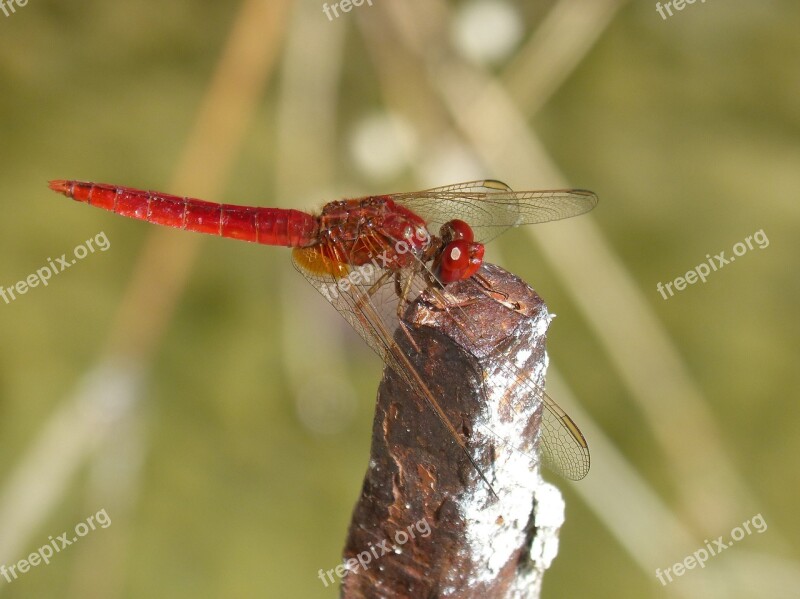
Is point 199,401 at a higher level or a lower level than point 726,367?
higher

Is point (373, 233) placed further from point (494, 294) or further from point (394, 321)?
point (494, 294)

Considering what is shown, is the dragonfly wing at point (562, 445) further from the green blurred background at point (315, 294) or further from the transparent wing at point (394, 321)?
the green blurred background at point (315, 294)

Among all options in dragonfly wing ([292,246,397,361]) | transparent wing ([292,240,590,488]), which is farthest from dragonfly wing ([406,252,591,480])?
dragonfly wing ([292,246,397,361])

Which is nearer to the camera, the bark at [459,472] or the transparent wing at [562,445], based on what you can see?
the bark at [459,472]

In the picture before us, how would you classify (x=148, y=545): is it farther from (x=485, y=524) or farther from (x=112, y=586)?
(x=485, y=524)

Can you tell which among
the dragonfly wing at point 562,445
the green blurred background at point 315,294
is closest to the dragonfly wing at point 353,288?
the dragonfly wing at point 562,445

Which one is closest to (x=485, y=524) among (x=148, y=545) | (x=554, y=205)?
(x=554, y=205)

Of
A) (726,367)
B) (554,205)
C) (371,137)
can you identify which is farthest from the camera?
(371,137)
